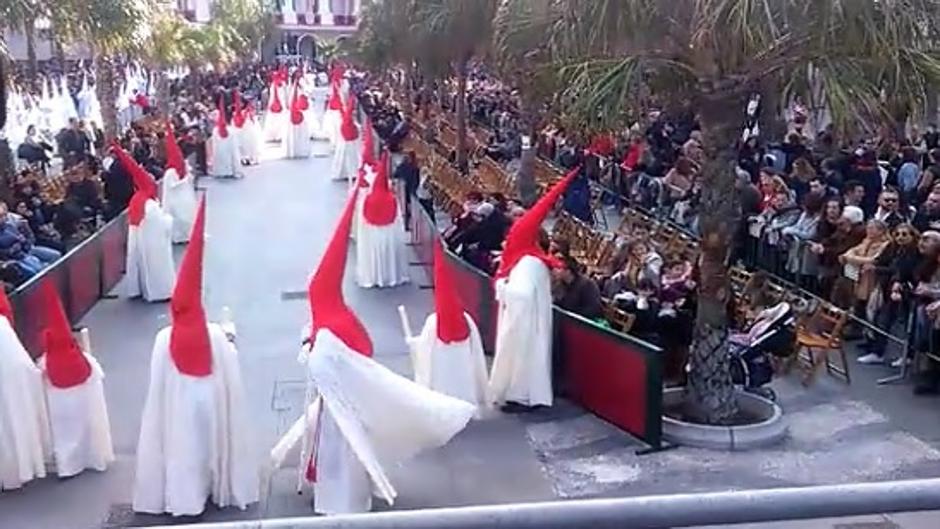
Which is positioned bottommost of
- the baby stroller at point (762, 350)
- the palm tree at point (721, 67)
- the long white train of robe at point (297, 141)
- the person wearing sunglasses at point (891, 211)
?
the long white train of robe at point (297, 141)

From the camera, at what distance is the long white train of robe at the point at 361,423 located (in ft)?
24.3

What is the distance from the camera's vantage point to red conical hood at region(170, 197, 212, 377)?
7.51m

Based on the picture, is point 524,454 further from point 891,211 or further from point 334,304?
point 891,211

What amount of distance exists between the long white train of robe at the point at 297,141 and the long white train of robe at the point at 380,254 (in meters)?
17.8

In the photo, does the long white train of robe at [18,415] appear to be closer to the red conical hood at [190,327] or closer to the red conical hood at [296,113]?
the red conical hood at [190,327]

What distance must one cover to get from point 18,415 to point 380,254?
764cm

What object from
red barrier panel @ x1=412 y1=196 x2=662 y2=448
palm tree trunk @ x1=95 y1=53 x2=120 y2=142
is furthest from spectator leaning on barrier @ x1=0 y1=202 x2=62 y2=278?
palm tree trunk @ x1=95 y1=53 x2=120 y2=142

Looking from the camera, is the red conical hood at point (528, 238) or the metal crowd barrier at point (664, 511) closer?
the metal crowd barrier at point (664, 511)

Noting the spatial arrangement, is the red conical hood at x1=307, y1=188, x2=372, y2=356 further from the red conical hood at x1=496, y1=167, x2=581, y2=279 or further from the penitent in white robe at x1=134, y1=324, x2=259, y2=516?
the red conical hood at x1=496, y1=167, x2=581, y2=279

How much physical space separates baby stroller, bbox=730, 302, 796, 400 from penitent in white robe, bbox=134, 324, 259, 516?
14.5 ft

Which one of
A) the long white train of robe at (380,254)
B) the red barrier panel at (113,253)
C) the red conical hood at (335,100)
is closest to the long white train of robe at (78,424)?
the red barrier panel at (113,253)

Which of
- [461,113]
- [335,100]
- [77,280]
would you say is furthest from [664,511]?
[335,100]

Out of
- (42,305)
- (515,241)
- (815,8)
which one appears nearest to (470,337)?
(515,241)

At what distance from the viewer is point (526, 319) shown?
9797mm
